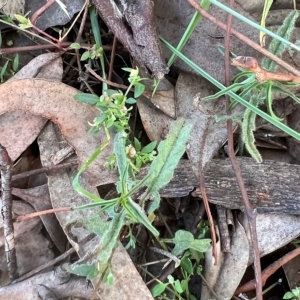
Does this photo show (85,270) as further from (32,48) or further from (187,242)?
(32,48)

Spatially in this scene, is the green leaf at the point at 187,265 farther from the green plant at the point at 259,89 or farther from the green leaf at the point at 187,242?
the green plant at the point at 259,89

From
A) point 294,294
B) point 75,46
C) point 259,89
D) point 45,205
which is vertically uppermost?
point 75,46

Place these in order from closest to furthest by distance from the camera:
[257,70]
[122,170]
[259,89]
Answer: [257,70], [122,170], [259,89]

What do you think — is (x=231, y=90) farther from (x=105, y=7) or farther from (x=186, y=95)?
(x=105, y=7)

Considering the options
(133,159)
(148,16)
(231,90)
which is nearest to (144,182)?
(133,159)

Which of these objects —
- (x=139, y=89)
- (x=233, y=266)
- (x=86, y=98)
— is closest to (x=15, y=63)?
(x=86, y=98)

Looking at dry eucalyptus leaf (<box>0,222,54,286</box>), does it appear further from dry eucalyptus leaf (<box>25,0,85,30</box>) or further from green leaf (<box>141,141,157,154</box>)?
dry eucalyptus leaf (<box>25,0,85,30</box>)

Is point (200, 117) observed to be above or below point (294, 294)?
above
